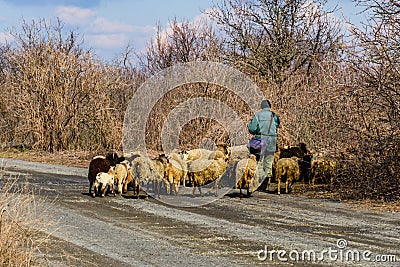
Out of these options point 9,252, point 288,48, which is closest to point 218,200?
point 9,252

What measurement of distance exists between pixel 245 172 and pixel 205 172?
857 millimetres

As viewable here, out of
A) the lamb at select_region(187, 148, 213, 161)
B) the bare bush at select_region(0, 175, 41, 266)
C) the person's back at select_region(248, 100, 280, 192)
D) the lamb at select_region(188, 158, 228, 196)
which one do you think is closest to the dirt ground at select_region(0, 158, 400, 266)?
the bare bush at select_region(0, 175, 41, 266)

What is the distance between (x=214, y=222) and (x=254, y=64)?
1835 cm

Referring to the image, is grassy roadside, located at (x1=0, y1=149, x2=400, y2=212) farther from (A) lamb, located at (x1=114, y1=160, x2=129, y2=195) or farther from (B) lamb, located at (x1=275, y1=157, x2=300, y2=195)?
(A) lamb, located at (x1=114, y1=160, x2=129, y2=195)

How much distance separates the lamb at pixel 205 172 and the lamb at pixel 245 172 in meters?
0.41

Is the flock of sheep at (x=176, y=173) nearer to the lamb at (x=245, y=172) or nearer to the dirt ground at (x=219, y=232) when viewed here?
the lamb at (x=245, y=172)

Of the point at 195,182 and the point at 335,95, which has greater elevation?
the point at 335,95

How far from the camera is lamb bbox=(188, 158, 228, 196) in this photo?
13727 millimetres

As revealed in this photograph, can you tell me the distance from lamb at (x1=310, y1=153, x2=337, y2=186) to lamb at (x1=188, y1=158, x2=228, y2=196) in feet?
9.74

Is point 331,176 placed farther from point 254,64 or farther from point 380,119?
point 254,64

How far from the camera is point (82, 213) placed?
11.8m

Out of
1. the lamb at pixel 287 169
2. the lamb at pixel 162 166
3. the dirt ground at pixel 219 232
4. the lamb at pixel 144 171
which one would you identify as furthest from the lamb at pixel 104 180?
the lamb at pixel 287 169

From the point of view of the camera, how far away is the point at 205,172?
1372cm

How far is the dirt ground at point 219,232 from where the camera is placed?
326 inches
